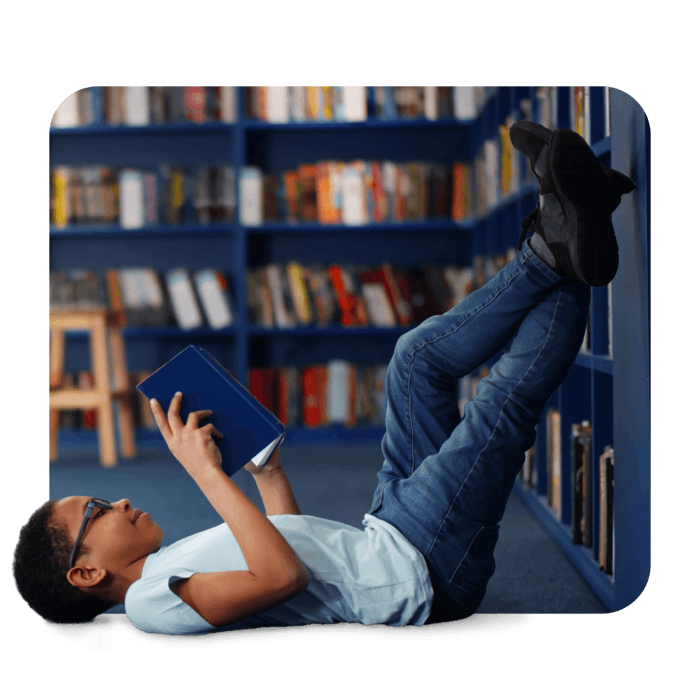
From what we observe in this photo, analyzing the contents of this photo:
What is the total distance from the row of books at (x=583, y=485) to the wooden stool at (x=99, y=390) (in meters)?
1.38

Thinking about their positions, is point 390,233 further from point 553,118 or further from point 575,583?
point 575,583

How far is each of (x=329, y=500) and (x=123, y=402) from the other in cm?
108

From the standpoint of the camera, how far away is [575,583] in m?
1.47

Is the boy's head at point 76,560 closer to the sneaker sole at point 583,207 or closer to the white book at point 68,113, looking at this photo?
the sneaker sole at point 583,207

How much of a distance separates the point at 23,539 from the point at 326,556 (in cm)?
46

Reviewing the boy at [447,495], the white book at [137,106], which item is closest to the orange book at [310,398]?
the white book at [137,106]

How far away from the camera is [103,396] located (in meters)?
2.49

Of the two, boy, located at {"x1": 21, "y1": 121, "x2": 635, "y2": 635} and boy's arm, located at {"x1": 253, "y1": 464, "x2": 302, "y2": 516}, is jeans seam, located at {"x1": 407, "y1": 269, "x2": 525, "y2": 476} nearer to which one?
boy, located at {"x1": 21, "y1": 121, "x2": 635, "y2": 635}

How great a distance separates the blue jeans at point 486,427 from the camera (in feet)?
3.79

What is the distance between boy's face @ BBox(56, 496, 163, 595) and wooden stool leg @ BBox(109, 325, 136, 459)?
141 cm

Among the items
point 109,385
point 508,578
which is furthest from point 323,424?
point 508,578

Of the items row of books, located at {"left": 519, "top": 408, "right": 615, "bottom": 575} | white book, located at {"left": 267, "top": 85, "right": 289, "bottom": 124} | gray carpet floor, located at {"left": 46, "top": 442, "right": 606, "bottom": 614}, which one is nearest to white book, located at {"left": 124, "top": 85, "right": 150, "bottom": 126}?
white book, located at {"left": 267, "top": 85, "right": 289, "bottom": 124}

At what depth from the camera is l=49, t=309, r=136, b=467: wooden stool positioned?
2467 mm

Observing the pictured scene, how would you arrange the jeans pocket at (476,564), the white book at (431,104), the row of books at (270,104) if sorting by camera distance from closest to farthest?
the jeans pocket at (476,564) → the row of books at (270,104) → the white book at (431,104)
